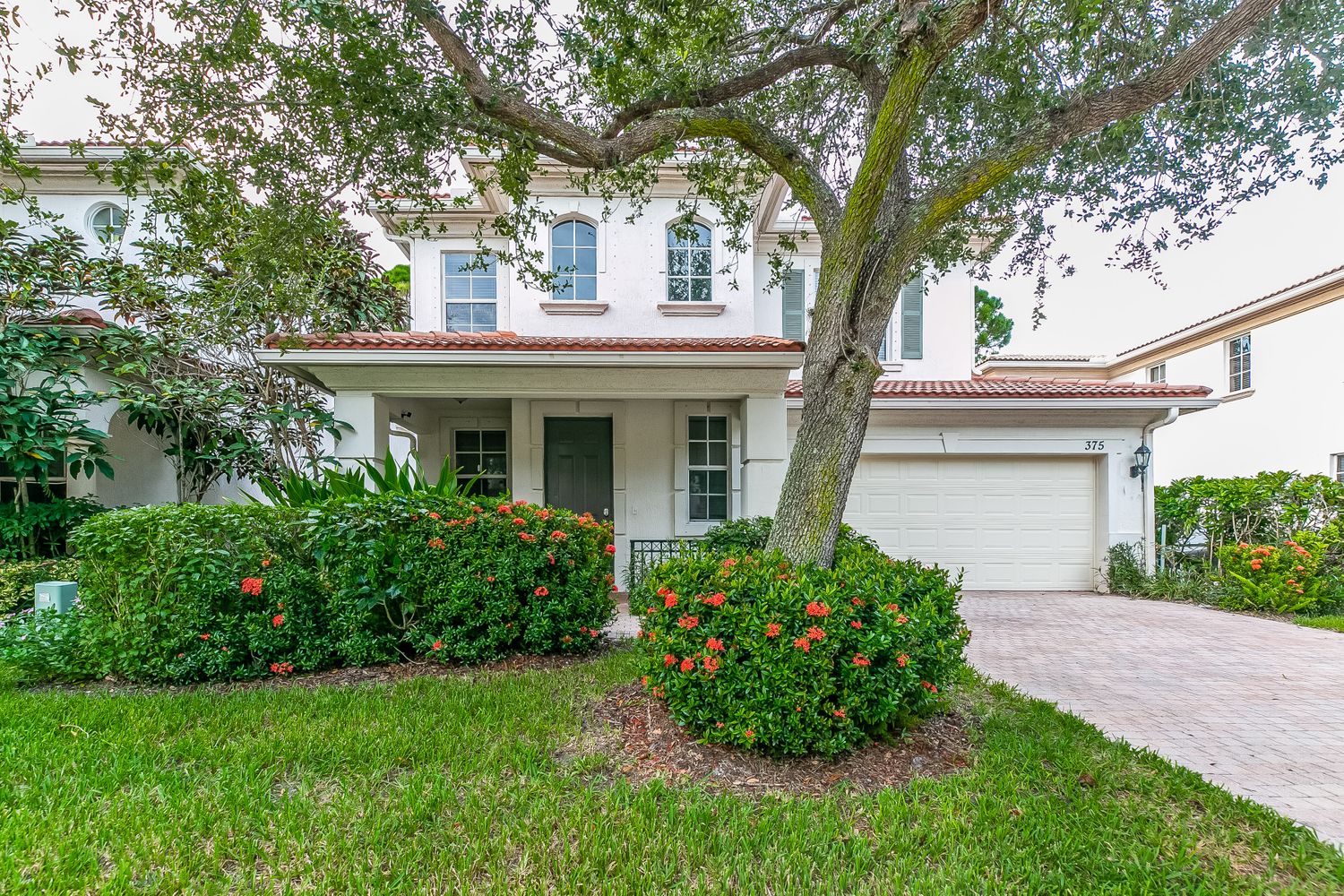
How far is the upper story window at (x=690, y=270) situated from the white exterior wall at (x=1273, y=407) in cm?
869

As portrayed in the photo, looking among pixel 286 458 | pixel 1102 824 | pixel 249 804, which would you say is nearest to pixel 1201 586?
pixel 1102 824

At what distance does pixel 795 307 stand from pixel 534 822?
9.07 m

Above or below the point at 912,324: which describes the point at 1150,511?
below

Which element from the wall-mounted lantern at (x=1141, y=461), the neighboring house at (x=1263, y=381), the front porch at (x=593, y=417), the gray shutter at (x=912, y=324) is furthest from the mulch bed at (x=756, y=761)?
the neighboring house at (x=1263, y=381)

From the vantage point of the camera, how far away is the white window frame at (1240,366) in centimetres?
1227

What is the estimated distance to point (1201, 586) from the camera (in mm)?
8242

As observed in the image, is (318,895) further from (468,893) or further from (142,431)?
(142,431)

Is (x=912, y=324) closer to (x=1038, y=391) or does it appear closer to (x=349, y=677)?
(x=1038, y=391)

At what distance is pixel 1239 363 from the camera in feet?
41.2

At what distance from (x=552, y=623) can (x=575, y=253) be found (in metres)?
6.34

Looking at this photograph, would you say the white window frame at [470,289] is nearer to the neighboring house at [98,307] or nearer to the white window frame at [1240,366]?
the neighboring house at [98,307]

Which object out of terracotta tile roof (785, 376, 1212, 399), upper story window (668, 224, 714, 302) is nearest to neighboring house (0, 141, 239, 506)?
upper story window (668, 224, 714, 302)

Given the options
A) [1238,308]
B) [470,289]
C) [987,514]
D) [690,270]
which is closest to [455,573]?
[690,270]

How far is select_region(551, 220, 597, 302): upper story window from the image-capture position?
357 inches
